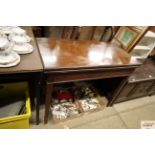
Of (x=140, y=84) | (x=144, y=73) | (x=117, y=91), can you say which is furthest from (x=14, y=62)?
(x=144, y=73)

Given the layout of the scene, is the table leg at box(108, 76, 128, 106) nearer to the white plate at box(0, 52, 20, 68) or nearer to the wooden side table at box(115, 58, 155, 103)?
the wooden side table at box(115, 58, 155, 103)

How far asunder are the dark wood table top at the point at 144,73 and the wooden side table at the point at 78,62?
0.27 metres

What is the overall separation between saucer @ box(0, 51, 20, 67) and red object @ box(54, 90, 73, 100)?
895 mm

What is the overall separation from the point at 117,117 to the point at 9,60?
1444mm

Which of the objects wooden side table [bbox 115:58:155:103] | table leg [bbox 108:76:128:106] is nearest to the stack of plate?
table leg [bbox 108:76:128:106]

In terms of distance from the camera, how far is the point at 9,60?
0.97m

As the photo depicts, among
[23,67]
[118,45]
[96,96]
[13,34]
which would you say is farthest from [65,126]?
[118,45]

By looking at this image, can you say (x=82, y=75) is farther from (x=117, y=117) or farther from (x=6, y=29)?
(x=117, y=117)

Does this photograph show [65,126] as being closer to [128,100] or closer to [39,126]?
[39,126]

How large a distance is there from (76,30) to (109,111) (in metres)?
1.10

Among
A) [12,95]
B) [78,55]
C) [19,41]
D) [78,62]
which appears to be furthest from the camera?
[12,95]

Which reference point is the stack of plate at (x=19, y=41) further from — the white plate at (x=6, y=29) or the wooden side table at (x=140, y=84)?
the wooden side table at (x=140, y=84)

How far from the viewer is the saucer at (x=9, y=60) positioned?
952 mm

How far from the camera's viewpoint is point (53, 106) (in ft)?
5.65
